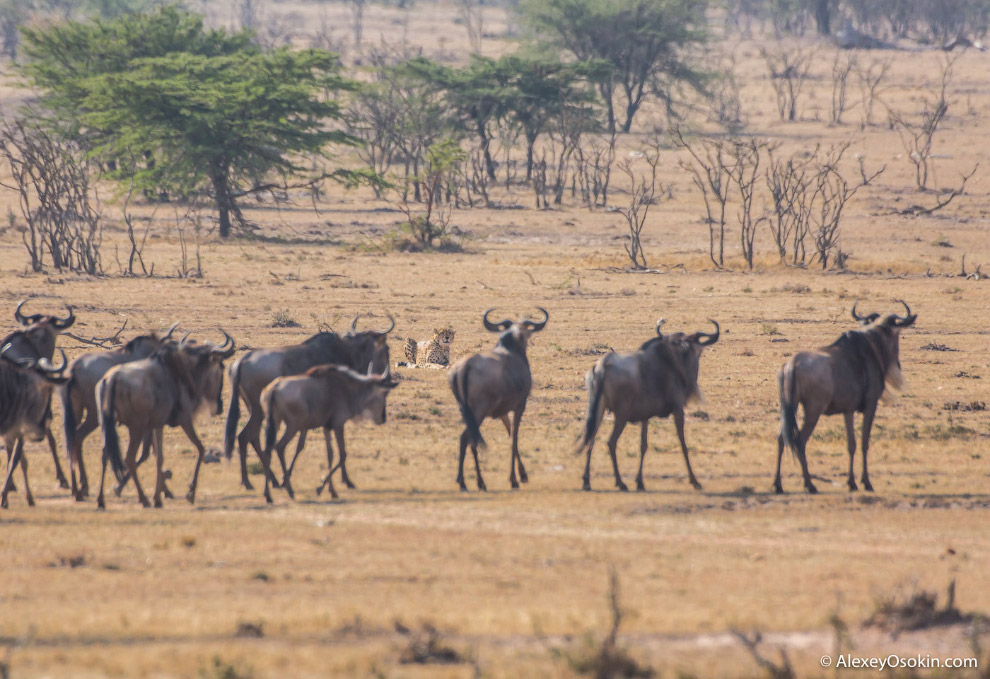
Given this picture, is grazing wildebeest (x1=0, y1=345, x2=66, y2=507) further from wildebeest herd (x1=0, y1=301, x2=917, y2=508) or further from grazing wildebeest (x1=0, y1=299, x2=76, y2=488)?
grazing wildebeest (x1=0, y1=299, x2=76, y2=488)

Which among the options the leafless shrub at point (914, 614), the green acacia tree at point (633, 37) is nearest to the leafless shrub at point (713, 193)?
the green acacia tree at point (633, 37)

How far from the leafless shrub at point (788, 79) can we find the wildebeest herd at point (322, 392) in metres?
51.9

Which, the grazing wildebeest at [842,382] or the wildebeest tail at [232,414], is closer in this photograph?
the grazing wildebeest at [842,382]

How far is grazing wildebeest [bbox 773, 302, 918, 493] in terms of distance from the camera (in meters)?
11.4

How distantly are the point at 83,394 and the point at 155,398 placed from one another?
1347 mm

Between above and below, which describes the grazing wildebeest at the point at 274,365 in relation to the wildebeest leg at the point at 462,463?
above

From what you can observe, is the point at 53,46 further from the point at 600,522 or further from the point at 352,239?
the point at 600,522

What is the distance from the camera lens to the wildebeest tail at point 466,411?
1138 cm

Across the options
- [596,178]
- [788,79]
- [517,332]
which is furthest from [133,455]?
[788,79]

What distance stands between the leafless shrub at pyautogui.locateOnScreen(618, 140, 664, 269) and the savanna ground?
28.4 feet

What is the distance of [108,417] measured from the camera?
10.2 meters

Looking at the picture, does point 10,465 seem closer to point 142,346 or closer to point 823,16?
point 142,346

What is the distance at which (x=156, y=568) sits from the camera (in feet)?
26.9

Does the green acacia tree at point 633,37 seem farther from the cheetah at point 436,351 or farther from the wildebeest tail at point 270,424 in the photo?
the wildebeest tail at point 270,424
